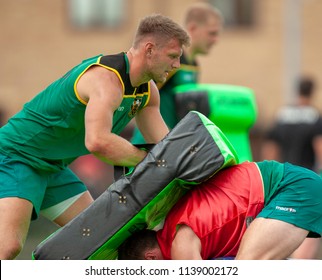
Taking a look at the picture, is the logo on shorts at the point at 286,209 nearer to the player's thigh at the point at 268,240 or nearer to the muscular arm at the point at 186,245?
the player's thigh at the point at 268,240

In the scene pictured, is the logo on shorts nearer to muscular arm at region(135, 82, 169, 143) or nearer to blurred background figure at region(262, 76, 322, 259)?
muscular arm at region(135, 82, 169, 143)

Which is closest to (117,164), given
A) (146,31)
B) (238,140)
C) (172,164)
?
(172,164)

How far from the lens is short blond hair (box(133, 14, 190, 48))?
5.08 meters

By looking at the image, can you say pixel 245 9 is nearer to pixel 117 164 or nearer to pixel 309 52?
pixel 309 52

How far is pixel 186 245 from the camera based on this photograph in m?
4.72

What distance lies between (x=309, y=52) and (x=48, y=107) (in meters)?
16.2

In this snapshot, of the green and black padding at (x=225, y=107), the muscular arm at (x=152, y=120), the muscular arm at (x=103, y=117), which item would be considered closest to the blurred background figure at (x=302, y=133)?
the green and black padding at (x=225, y=107)

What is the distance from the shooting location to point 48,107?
5199 mm

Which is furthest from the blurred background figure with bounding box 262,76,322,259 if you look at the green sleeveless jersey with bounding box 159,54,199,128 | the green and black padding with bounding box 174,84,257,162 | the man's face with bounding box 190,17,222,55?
the green sleeveless jersey with bounding box 159,54,199,128

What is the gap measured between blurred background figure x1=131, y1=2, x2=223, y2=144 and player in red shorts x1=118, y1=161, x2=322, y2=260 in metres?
2.63

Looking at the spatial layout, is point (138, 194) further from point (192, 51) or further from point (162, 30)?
point (192, 51)

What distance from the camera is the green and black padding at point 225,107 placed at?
24.7 ft

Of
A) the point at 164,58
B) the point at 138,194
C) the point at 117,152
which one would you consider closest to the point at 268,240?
the point at 138,194
